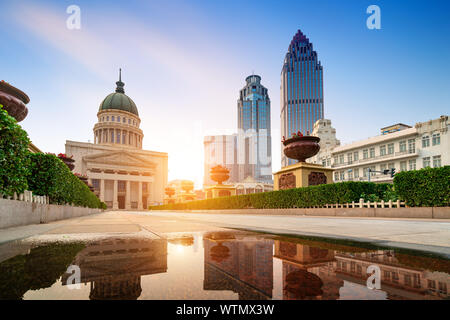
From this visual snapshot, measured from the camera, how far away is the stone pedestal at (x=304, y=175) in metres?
18.2

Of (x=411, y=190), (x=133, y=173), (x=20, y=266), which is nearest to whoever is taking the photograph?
(x=20, y=266)

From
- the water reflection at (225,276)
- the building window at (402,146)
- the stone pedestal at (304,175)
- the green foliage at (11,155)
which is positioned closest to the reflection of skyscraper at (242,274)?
the water reflection at (225,276)

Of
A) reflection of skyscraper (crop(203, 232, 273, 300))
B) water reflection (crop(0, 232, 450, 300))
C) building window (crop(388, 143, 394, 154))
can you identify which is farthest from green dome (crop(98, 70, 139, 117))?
reflection of skyscraper (crop(203, 232, 273, 300))

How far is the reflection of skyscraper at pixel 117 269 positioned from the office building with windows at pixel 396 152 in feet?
161

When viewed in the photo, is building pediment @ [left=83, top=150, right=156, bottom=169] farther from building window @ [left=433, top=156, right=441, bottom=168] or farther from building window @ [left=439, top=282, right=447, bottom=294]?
building window @ [left=439, top=282, right=447, bottom=294]

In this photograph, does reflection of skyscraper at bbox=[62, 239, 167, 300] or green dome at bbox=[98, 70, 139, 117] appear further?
green dome at bbox=[98, 70, 139, 117]

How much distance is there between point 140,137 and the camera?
295 feet

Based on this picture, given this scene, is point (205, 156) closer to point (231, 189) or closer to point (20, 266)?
point (231, 189)

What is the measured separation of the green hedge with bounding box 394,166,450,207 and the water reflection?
38.5 feet

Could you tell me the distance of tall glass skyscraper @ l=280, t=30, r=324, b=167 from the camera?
473 feet

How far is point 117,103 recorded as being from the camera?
87.6 metres

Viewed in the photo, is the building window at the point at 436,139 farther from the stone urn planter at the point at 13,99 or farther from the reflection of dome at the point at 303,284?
the stone urn planter at the point at 13,99
